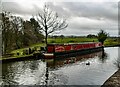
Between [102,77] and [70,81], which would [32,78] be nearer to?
[70,81]

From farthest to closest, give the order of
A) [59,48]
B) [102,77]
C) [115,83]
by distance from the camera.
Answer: [59,48]
[102,77]
[115,83]

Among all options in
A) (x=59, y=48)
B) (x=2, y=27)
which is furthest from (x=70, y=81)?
(x=59, y=48)

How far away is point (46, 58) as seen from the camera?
3569 centimetres

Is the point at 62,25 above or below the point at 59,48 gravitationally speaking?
above

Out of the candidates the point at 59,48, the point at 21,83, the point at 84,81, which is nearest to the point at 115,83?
the point at 84,81

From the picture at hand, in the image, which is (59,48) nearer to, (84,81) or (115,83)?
(84,81)

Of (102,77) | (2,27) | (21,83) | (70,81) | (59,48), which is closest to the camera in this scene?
(21,83)

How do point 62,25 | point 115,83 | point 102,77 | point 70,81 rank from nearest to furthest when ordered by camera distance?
point 115,83
point 70,81
point 102,77
point 62,25

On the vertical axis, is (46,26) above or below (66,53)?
above

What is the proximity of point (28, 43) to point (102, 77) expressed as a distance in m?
33.2

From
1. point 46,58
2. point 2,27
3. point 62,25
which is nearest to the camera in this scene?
point 2,27

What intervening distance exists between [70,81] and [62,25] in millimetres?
31242

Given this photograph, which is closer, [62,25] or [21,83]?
[21,83]

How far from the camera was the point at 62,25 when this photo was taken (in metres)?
48.8
